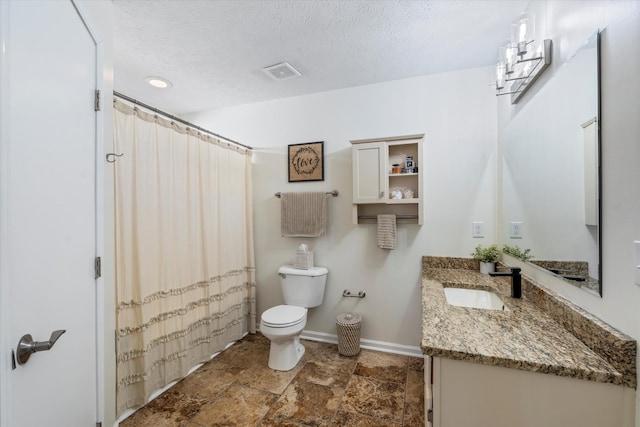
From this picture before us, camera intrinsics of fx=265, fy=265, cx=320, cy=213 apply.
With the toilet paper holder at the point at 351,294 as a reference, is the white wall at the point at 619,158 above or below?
above

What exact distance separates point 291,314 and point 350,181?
4.19 ft

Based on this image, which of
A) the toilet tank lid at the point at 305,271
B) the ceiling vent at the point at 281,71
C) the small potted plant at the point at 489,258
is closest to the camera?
the small potted plant at the point at 489,258

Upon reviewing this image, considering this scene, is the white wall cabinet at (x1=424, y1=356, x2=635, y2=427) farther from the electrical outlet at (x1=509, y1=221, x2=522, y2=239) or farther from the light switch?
the electrical outlet at (x1=509, y1=221, x2=522, y2=239)

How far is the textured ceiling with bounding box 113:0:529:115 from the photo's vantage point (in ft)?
5.02

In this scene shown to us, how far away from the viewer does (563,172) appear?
1189 mm

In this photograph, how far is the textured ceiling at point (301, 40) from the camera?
1.53m

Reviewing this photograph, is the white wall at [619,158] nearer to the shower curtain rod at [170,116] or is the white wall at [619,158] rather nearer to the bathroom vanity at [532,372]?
the bathroom vanity at [532,372]

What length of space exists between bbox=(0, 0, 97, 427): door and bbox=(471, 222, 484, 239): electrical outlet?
2.44 meters

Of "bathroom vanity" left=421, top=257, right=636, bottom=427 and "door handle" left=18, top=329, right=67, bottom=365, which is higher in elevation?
"door handle" left=18, top=329, right=67, bottom=365

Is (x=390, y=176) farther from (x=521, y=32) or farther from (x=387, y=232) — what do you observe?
(x=521, y=32)

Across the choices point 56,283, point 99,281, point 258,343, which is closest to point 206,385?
point 258,343

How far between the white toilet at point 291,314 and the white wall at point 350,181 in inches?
7.0

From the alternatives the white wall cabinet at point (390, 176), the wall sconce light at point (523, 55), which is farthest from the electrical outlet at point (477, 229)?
the wall sconce light at point (523, 55)

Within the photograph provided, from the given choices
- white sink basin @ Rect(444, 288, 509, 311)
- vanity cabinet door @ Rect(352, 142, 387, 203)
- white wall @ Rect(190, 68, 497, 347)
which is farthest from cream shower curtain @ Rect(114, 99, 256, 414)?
white sink basin @ Rect(444, 288, 509, 311)
